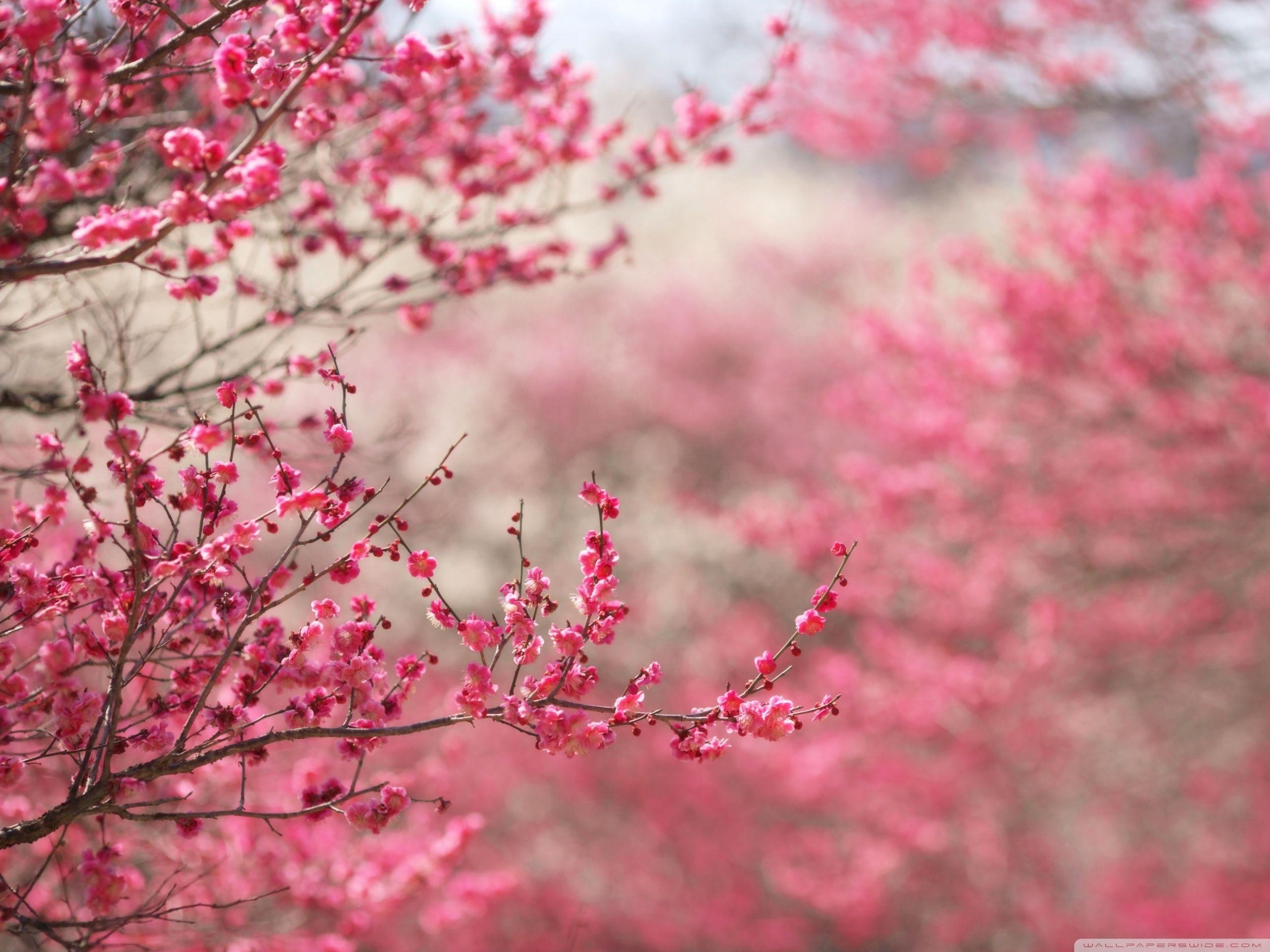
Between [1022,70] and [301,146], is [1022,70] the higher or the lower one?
the higher one

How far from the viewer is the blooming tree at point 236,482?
1883mm

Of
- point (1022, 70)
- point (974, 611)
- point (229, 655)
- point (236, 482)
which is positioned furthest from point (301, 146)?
point (974, 611)

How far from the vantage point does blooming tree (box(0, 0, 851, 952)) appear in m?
1.88

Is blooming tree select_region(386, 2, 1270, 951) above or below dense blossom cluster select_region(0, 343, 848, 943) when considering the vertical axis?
above

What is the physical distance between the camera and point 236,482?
3008 millimetres

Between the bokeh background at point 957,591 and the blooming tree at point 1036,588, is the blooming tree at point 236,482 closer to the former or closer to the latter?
the bokeh background at point 957,591

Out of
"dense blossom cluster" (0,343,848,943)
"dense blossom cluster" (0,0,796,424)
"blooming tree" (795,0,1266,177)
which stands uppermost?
"blooming tree" (795,0,1266,177)

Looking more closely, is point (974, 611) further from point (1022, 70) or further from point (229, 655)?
point (229, 655)

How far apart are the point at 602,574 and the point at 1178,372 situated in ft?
17.6

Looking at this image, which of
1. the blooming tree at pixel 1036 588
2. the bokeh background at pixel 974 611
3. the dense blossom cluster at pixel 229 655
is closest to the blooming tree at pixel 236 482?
the dense blossom cluster at pixel 229 655

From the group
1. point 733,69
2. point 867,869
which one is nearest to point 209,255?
point 867,869

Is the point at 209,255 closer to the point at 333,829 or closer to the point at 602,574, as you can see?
the point at 602,574

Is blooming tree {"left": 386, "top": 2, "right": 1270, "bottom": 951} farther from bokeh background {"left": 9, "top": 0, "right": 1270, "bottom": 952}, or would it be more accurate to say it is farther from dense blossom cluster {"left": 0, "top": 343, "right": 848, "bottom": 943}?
dense blossom cluster {"left": 0, "top": 343, "right": 848, "bottom": 943}

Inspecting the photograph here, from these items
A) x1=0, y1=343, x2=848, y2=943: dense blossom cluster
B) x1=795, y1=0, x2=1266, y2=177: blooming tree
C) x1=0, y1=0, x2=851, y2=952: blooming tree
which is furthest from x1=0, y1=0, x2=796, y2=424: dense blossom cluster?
x1=795, y1=0, x2=1266, y2=177: blooming tree
